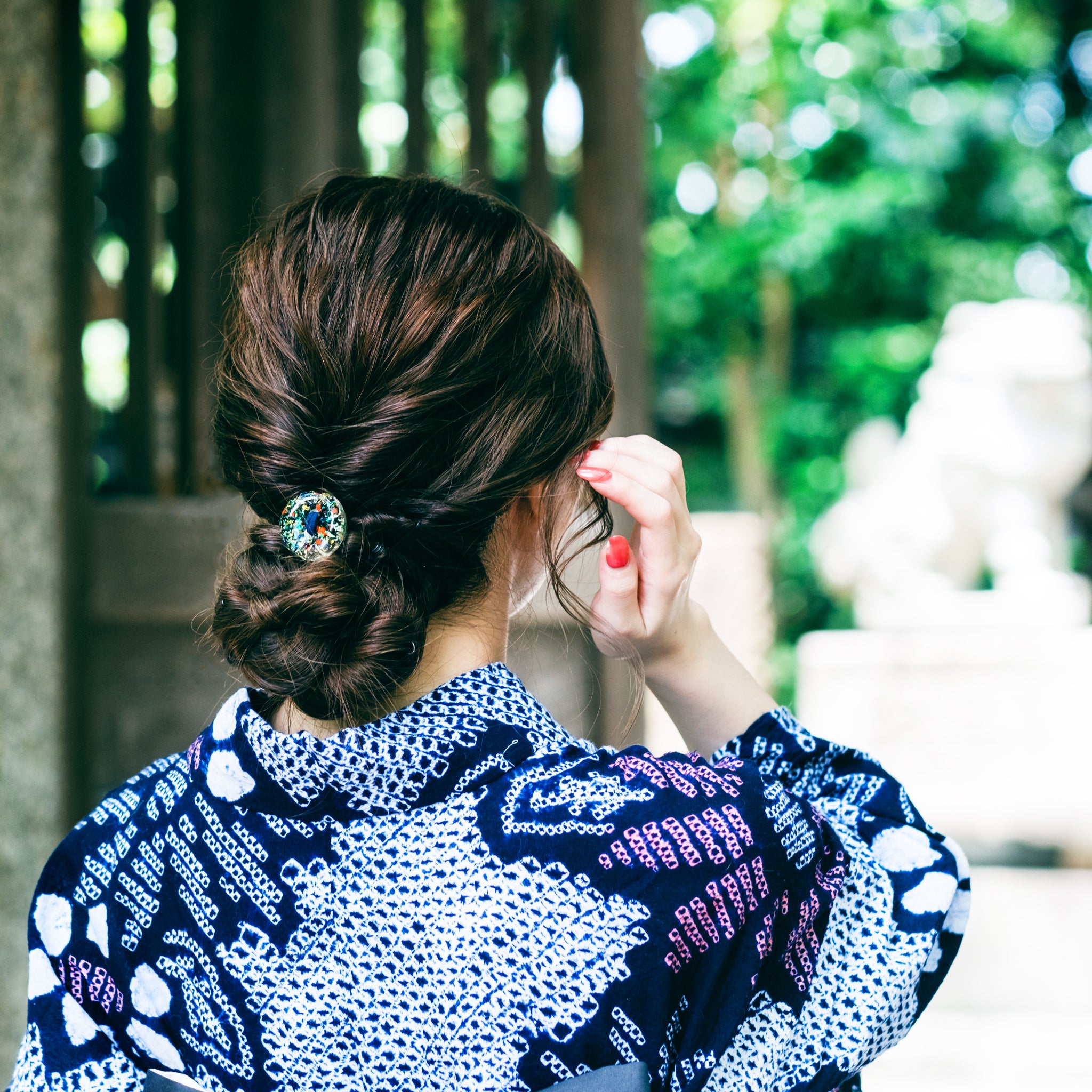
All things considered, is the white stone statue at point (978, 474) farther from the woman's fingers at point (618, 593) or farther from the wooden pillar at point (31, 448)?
the woman's fingers at point (618, 593)

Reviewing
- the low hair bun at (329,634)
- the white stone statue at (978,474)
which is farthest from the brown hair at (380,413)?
the white stone statue at (978,474)

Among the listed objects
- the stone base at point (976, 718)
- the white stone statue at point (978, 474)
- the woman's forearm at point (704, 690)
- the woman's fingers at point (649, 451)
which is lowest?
the stone base at point (976, 718)

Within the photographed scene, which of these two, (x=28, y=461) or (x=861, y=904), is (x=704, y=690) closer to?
(x=861, y=904)

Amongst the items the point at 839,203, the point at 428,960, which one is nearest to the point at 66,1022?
the point at 428,960

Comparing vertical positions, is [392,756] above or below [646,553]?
below

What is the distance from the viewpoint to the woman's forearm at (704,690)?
0.99 metres

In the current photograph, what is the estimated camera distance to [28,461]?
171 cm

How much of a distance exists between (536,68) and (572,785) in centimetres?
172

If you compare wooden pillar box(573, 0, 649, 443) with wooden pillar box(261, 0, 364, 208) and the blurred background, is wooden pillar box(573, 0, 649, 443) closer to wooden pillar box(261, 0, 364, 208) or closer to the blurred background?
the blurred background

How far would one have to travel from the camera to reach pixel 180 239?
2004mm

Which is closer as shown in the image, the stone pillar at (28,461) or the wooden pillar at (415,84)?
the stone pillar at (28,461)

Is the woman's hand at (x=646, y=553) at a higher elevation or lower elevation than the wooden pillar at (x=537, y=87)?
A: lower

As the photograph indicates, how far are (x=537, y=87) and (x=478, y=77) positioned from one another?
0.12 meters

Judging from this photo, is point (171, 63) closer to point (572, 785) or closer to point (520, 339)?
point (520, 339)
